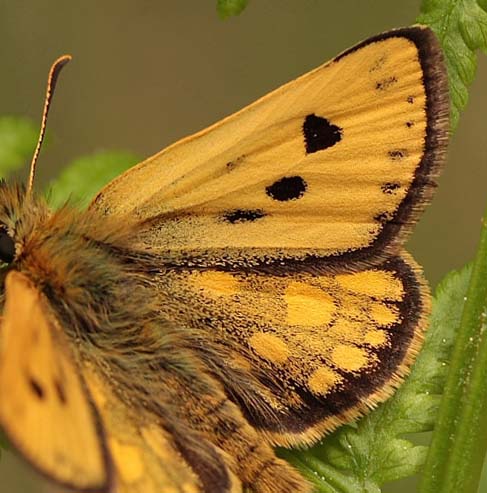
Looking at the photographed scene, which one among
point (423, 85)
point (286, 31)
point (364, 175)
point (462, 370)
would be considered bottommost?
point (462, 370)

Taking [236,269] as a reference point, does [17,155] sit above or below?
above

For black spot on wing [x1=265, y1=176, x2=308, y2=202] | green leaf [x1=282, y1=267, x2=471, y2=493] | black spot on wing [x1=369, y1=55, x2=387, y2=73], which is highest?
black spot on wing [x1=369, y1=55, x2=387, y2=73]

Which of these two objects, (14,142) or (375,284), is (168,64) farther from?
(375,284)

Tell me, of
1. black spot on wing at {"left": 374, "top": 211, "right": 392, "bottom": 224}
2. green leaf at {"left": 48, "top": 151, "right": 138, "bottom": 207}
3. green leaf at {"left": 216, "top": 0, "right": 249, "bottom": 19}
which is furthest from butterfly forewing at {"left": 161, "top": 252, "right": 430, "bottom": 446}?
green leaf at {"left": 48, "top": 151, "right": 138, "bottom": 207}

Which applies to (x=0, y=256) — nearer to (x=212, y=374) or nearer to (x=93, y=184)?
(x=212, y=374)

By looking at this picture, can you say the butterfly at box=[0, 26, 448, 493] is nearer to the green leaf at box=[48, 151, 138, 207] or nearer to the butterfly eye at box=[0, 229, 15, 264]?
the butterfly eye at box=[0, 229, 15, 264]

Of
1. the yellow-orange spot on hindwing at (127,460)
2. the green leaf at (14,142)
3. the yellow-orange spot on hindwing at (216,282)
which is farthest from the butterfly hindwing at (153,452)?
the green leaf at (14,142)

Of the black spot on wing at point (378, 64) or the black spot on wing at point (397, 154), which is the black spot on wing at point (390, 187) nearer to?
the black spot on wing at point (397, 154)

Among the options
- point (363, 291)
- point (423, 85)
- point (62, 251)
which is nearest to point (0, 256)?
point (62, 251)
